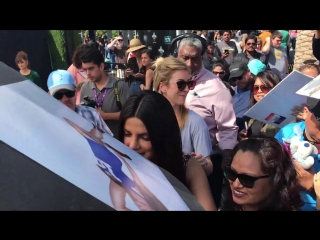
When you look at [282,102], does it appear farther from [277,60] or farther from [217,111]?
[277,60]

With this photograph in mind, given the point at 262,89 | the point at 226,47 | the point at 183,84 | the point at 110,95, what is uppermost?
the point at 183,84

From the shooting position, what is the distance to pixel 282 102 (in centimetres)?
250

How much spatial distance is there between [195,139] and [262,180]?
68cm

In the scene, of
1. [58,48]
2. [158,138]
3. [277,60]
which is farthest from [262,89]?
[58,48]

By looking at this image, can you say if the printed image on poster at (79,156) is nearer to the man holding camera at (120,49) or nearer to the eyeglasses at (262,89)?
the eyeglasses at (262,89)

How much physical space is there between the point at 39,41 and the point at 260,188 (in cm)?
781

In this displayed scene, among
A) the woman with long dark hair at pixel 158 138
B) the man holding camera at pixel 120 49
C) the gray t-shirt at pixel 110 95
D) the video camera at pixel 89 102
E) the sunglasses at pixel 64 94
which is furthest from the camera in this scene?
the man holding camera at pixel 120 49

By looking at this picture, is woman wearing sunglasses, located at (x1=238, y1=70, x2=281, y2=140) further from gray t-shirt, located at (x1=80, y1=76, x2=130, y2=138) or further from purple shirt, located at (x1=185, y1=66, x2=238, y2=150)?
gray t-shirt, located at (x1=80, y1=76, x2=130, y2=138)

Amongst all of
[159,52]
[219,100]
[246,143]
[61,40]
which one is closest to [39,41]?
[61,40]

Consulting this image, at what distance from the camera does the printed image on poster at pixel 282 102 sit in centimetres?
239

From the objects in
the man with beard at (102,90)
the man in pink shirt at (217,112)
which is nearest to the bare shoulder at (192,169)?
the man in pink shirt at (217,112)

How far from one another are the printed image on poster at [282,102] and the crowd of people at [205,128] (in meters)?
0.08

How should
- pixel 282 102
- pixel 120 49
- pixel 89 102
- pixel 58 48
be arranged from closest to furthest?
pixel 282 102
pixel 89 102
pixel 58 48
pixel 120 49

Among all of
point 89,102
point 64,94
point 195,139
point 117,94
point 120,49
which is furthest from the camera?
point 120,49
